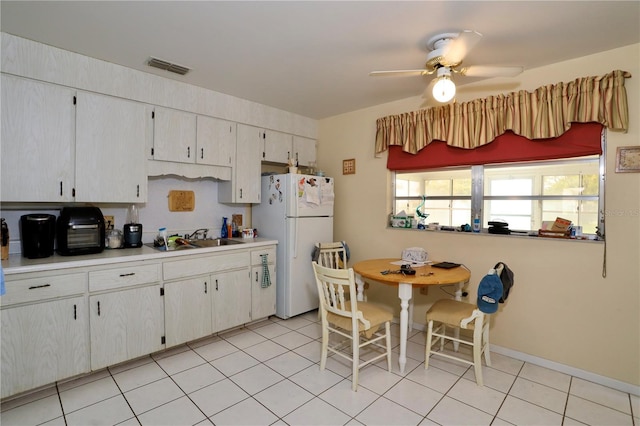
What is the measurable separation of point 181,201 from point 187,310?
1.22 meters

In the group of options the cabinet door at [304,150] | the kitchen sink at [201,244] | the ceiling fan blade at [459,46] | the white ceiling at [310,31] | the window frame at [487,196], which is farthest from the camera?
the cabinet door at [304,150]

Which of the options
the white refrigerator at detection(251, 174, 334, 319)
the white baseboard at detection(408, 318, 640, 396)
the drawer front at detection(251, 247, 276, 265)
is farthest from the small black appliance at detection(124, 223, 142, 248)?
the white baseboard at detection(408, 318, 640, 396)

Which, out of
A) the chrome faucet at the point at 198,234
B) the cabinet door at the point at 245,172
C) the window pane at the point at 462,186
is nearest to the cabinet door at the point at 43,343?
the chrome faucet at the point at 198,234

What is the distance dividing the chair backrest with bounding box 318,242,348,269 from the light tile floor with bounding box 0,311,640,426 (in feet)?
3.48

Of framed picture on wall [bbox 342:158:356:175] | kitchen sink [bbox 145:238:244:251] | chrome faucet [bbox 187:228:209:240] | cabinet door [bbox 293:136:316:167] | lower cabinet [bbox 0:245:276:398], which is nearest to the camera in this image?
lower cabinet [bbox 0:245:276:398]

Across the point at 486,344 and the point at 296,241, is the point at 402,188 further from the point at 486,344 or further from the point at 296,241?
the point at 486,344

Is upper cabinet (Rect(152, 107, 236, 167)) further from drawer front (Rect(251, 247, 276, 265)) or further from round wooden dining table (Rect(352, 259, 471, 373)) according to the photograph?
round wooden dining table (Rect(352, 259, 471, 373))

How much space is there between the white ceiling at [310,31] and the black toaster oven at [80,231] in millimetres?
1278

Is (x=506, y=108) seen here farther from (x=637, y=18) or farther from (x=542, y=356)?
(x=542, y=356)

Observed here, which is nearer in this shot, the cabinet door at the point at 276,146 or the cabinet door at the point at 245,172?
the cabinet door at the point at 245,172

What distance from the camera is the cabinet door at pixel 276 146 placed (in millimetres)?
3816

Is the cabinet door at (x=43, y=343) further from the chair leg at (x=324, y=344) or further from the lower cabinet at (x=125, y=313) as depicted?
the chair leg at (x=324, y=344)

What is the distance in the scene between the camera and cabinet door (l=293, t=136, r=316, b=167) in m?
4.16

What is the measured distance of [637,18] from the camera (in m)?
1.99
